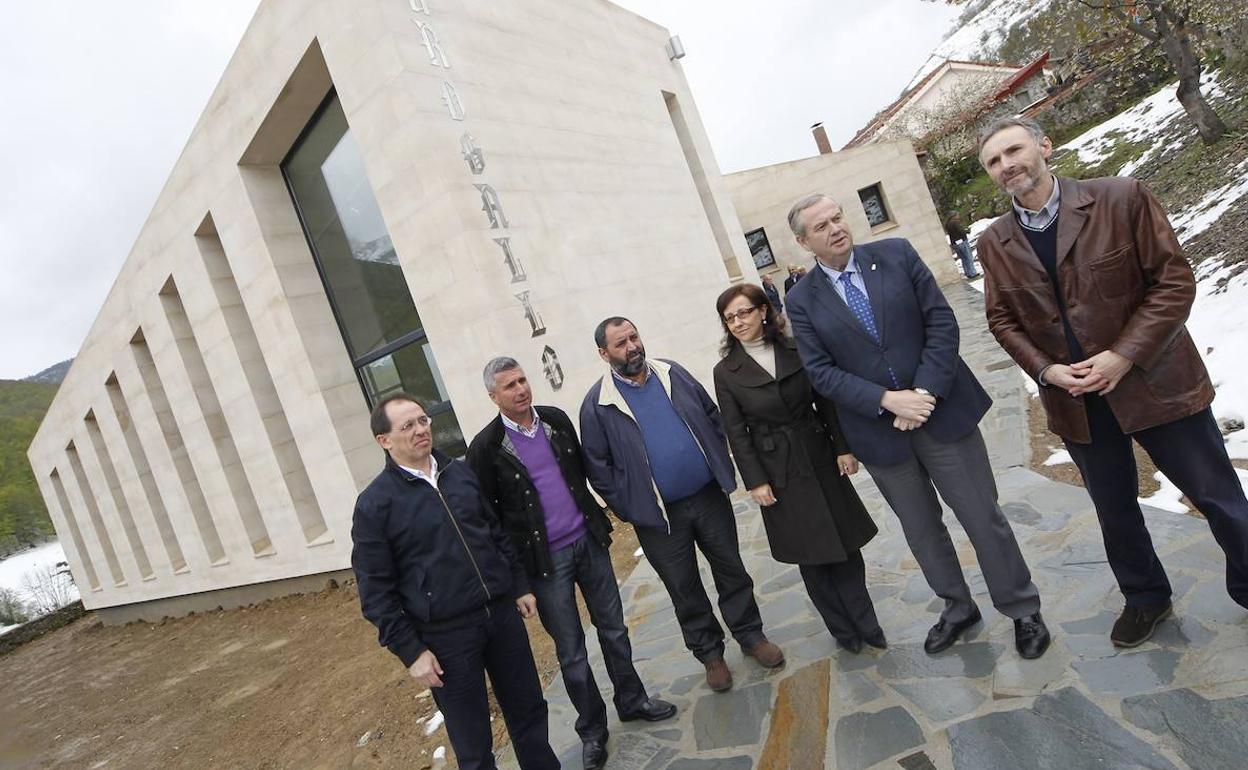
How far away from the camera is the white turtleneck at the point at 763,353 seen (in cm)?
336

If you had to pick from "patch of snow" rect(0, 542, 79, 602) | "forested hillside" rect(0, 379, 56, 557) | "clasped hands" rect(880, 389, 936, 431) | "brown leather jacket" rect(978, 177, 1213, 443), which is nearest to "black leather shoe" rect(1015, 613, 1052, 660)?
"brown leather jacket" rect(978, 177, 1213, 443)

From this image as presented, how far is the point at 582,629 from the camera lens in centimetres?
355

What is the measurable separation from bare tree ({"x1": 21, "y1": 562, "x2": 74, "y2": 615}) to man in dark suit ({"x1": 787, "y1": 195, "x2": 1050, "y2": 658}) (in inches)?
1193

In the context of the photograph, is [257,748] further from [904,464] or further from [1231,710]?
[1231,710]

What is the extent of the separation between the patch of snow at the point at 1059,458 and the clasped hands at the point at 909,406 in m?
3.08

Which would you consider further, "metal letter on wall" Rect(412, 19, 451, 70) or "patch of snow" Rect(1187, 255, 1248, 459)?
"metal letter on wall" Rect(412, 19, 451, 70)

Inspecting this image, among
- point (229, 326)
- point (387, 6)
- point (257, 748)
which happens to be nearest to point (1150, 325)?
point (257, 748)

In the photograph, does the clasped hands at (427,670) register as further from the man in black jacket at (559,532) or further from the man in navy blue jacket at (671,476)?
the man in navy blue jacket at (671,476)

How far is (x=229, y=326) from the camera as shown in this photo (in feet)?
35.3

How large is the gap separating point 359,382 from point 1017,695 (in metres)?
9.29

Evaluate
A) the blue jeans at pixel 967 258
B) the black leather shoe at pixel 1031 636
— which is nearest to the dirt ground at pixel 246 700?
the black leather shoe at pixel 1031 636

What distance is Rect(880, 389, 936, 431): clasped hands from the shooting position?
9.40ft

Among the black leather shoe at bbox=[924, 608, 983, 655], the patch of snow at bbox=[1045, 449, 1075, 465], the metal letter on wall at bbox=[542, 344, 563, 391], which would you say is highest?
the metal letter on wall at bbox=[542, 344, 563, 391]

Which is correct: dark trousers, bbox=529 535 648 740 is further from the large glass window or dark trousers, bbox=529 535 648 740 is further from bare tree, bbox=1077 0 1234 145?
bare tree, bbox=1077 0 1234 145
